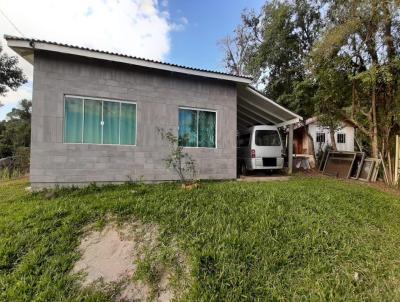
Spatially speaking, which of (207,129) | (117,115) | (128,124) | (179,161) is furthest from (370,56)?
(117,115)

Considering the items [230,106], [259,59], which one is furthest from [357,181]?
[259,59]

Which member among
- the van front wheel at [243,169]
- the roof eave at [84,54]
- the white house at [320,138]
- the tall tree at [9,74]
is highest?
the tall tree at [9,74]

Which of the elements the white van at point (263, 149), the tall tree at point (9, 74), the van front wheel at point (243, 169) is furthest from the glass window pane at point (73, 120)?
the tall tree at point (9, 74)

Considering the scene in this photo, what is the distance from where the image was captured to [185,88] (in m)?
9.05

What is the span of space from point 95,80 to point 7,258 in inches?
205

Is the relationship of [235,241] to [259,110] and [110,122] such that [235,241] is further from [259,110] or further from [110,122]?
[259,110]

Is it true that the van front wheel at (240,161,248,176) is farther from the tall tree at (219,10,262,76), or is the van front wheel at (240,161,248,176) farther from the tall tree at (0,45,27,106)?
the tall tree at (0,45,27,106)

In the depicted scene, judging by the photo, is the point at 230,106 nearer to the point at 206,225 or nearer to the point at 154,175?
the point at 154,175

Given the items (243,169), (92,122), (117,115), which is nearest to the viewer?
(92,122)

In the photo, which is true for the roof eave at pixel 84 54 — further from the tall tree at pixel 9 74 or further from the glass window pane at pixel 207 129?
the tall tree at pixel 9 74

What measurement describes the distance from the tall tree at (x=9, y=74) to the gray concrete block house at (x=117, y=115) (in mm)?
17098

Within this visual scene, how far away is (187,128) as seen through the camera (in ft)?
29.9

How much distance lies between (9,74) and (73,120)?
18818 millimetres

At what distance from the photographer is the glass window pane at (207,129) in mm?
9320
